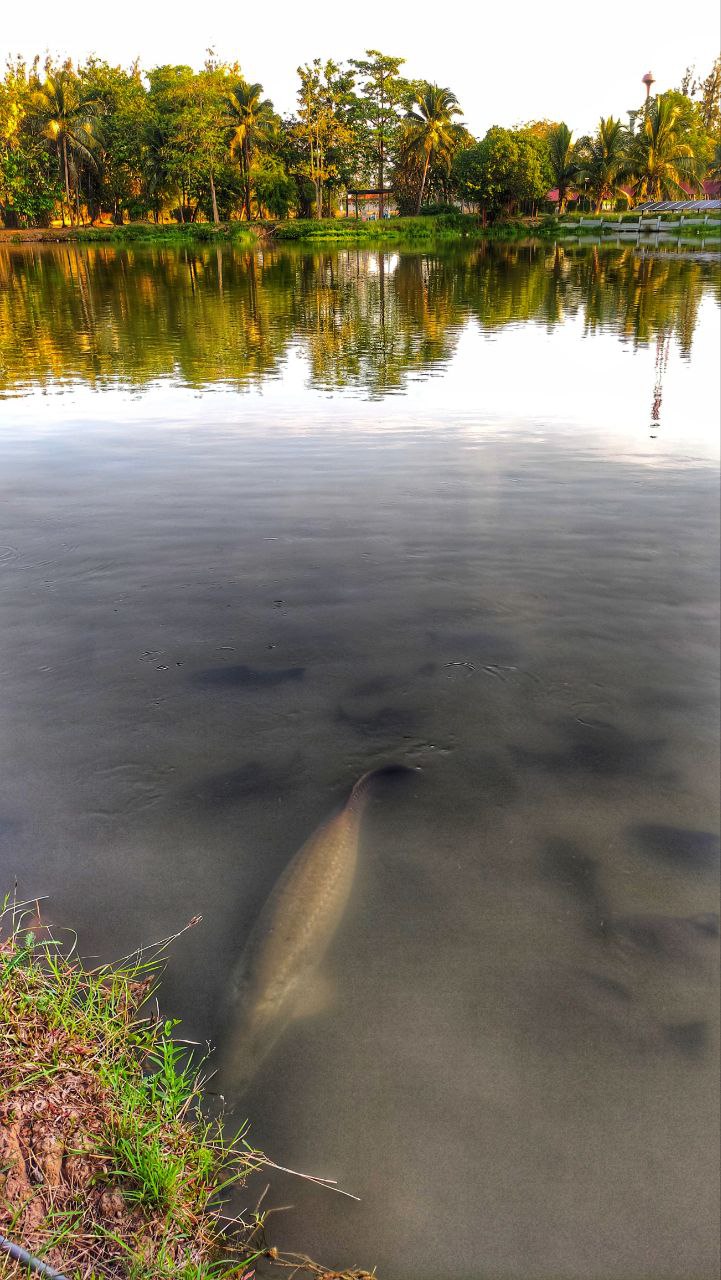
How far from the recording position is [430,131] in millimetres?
76312

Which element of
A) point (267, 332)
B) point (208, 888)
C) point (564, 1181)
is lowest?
point (564, 1181)

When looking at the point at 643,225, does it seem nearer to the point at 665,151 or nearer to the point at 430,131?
the point at 665,151

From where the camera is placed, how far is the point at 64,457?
1066cm

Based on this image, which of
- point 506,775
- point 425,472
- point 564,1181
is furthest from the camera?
point 425,472

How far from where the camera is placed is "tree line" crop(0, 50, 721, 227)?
7044cm

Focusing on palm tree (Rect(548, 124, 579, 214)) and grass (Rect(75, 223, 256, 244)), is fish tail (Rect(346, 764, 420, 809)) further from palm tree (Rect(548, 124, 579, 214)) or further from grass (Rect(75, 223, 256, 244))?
palm tree (Rect(548, 124, 579, 214))

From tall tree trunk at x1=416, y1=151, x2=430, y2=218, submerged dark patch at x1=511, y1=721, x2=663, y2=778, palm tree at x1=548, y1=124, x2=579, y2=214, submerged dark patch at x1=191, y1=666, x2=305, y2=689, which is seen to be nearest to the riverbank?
tall tree trunk at x1=416, y1=151, x2=430, y2=218

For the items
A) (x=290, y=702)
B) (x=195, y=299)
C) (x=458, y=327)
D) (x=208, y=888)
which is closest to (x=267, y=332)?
(x=458, y=327)

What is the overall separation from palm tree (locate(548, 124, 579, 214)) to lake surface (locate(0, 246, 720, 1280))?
7998cm

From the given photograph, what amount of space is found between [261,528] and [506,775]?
15.3 feet

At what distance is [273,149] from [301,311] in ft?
228

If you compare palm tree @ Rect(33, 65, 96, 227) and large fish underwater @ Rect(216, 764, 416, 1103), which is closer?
large fish underwater @ Rect(216, 764, 416, 1103)

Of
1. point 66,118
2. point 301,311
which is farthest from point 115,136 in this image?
point 301,311

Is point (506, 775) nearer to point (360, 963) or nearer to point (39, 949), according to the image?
point (360, 963)
